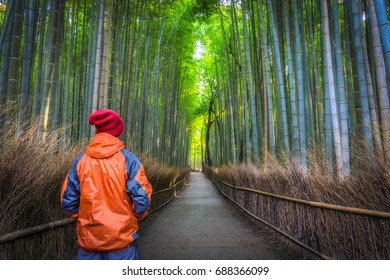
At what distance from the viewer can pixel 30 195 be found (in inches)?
77.7

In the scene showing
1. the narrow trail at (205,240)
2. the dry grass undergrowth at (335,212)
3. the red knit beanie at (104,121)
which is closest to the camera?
the red knit beanie at (104,121)

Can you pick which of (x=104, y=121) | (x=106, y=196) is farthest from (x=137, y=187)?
(x=104, y=121)

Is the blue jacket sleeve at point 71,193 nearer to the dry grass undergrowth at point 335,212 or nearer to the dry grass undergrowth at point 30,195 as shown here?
the dry grass undergrowth at point 30,195

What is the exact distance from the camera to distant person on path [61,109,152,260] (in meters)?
1.53

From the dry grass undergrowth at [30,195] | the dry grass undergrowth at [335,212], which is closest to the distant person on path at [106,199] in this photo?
the dry grass undergrowth at [30,195]

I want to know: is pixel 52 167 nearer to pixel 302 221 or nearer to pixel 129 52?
pixel 302 221

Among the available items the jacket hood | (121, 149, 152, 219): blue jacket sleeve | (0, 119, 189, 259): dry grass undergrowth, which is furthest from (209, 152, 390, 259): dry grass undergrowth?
(0, 119, 189, 259): dry grass undergrowth

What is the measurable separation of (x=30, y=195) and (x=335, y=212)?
2341mm

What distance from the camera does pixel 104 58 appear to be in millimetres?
3941

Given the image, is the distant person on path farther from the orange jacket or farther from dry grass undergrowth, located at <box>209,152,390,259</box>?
dry grass undergrowth, located at <box>209,152,390,259</box>

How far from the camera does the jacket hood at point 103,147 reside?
5.23ft

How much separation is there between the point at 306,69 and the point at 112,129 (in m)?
4.66

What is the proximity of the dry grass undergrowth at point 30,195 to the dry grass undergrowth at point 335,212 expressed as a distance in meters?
2.26
